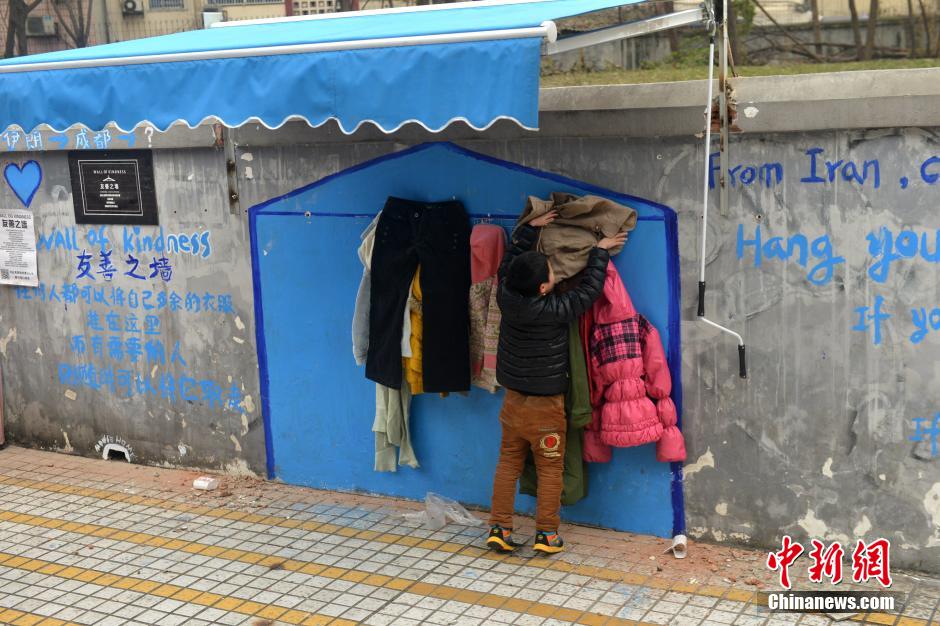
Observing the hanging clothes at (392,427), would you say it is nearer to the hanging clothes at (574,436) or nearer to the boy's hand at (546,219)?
the hanging clothes at (574,436)

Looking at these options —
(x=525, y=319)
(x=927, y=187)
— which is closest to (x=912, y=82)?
(x=927, y=187)

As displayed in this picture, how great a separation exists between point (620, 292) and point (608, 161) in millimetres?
714

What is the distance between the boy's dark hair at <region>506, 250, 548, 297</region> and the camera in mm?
5172

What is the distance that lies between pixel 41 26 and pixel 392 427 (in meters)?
19.8

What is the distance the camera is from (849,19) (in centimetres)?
1359

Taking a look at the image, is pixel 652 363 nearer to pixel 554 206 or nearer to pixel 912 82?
pixel 554 206

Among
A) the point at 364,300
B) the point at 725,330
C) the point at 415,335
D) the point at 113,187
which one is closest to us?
the point at 725,330

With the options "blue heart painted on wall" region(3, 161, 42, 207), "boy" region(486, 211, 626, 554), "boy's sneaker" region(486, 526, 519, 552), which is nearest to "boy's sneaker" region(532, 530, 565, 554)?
"boy" region(486, 211, 626, 554)

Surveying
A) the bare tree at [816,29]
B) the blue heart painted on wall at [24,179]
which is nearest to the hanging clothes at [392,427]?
the blue heart painted on wall at [24,179]

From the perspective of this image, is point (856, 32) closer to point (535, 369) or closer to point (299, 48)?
point (535, 369)

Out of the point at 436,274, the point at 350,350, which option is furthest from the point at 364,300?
the point at 436,274

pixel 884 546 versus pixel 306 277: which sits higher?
pixel 306 277

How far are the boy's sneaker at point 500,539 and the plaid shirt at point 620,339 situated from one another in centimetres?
105

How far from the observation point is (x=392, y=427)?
6.26m
